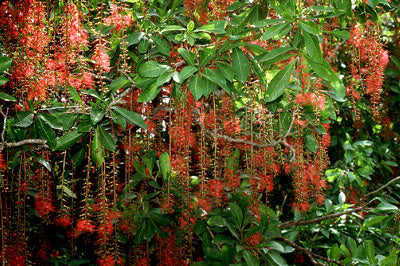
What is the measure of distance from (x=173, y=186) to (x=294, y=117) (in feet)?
2.50

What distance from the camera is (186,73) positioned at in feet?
4.49

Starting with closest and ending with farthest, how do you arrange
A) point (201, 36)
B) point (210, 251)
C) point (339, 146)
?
point (201, 36)
point (210, 251)
point (339, 146)

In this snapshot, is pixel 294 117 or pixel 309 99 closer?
pixel 309 99

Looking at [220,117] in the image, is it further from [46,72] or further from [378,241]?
[378,241]

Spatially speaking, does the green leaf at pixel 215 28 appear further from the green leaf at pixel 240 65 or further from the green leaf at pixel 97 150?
the green leaf at pixel 97 150

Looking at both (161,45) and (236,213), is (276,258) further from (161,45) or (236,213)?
(161,45)

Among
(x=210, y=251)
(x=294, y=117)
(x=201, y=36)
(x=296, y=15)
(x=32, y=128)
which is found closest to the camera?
(x=296, y=15)

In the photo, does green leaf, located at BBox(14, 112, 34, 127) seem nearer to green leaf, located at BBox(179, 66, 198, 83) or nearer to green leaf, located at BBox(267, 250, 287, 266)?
green leaf, located at BBox(179, 66, 198, 83)

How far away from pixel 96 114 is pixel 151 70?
0.27 metres

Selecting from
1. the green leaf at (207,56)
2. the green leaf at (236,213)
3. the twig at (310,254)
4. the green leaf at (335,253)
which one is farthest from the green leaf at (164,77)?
the green leaf at (335,253)

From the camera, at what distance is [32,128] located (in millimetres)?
1627

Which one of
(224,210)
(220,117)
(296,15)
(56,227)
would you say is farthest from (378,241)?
(56,227)

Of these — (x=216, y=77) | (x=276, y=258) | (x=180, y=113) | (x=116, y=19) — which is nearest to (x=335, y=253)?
(x=276, y=258)

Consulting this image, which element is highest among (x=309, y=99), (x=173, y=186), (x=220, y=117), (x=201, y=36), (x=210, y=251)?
(x=201, y=36)
